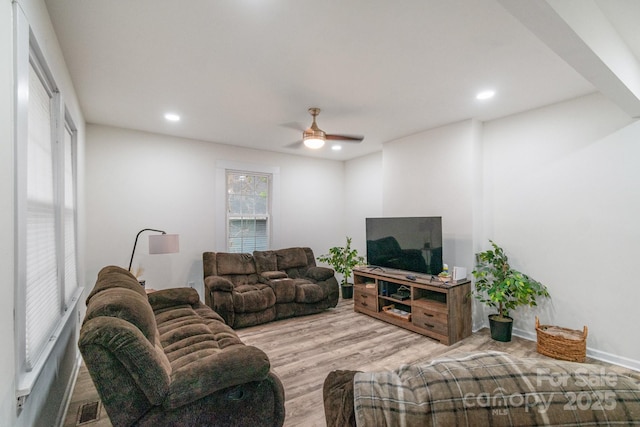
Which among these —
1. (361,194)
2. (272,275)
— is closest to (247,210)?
(272,275)

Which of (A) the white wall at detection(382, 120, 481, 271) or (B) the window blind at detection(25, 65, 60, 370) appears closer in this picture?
(B) the window blind at detection(25, 65, 60, 370)

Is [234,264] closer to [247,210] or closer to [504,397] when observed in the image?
[247,210]

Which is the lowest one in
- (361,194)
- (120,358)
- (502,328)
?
(502,328)

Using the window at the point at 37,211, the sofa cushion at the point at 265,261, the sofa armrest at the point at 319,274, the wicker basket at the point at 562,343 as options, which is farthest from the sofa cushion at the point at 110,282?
the wicker basket at the point at 562,343

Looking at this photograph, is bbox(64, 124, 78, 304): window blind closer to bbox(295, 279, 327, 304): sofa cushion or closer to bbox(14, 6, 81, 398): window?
bbox(14, 6, 81, 398): window

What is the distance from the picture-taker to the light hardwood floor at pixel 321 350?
7.59ft

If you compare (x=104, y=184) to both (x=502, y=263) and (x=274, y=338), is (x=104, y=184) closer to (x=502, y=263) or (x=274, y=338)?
(x=274, y=338)

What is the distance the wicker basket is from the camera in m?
2.84

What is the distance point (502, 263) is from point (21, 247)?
4.14 m

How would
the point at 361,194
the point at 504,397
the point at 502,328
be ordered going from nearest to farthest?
the point at 504,397
the point at 502,328
the point at 361,194

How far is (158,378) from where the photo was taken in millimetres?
1442

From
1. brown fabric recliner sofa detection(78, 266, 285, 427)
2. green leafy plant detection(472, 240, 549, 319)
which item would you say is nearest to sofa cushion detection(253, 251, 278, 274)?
brown fabric recliner sofa detection(78, 266, 285, 427)

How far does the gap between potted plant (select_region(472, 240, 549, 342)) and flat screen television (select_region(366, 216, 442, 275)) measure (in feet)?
1.77

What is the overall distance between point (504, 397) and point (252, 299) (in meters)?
3.55
